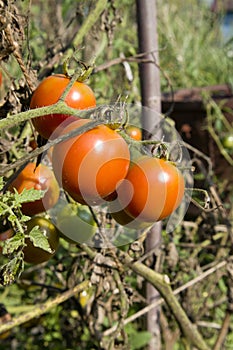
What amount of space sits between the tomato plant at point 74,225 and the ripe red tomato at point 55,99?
0.83ft

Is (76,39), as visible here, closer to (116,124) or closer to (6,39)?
(6,39)

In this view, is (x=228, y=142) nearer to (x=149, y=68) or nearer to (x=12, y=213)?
(x=149, y=68)

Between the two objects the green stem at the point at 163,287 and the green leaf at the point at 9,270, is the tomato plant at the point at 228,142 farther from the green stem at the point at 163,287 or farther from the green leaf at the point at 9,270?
the green leaf at the point at 9,270

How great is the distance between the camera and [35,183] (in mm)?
752

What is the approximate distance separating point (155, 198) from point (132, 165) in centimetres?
5

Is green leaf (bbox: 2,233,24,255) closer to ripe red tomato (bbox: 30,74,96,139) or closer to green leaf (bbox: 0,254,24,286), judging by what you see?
green leaf (bbox: 0,254,24,286)

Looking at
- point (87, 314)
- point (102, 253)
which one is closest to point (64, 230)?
point (102, 253)

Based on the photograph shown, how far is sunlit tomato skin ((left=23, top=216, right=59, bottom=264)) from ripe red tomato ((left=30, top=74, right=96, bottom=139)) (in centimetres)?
17

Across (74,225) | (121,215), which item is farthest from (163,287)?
(121,215)

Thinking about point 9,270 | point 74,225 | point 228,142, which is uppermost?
point 9,270

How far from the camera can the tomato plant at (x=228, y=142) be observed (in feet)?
5.70

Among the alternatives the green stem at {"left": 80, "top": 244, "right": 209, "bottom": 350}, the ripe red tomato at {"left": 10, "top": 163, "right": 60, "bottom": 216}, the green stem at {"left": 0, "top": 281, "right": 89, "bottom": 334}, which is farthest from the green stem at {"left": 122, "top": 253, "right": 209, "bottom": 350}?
the ripe red tomato at {"left": 10, "top": 163, "right": 60, "bottom": 216}

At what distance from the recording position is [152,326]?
1181 millimetres

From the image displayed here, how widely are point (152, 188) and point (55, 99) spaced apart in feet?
0.49
